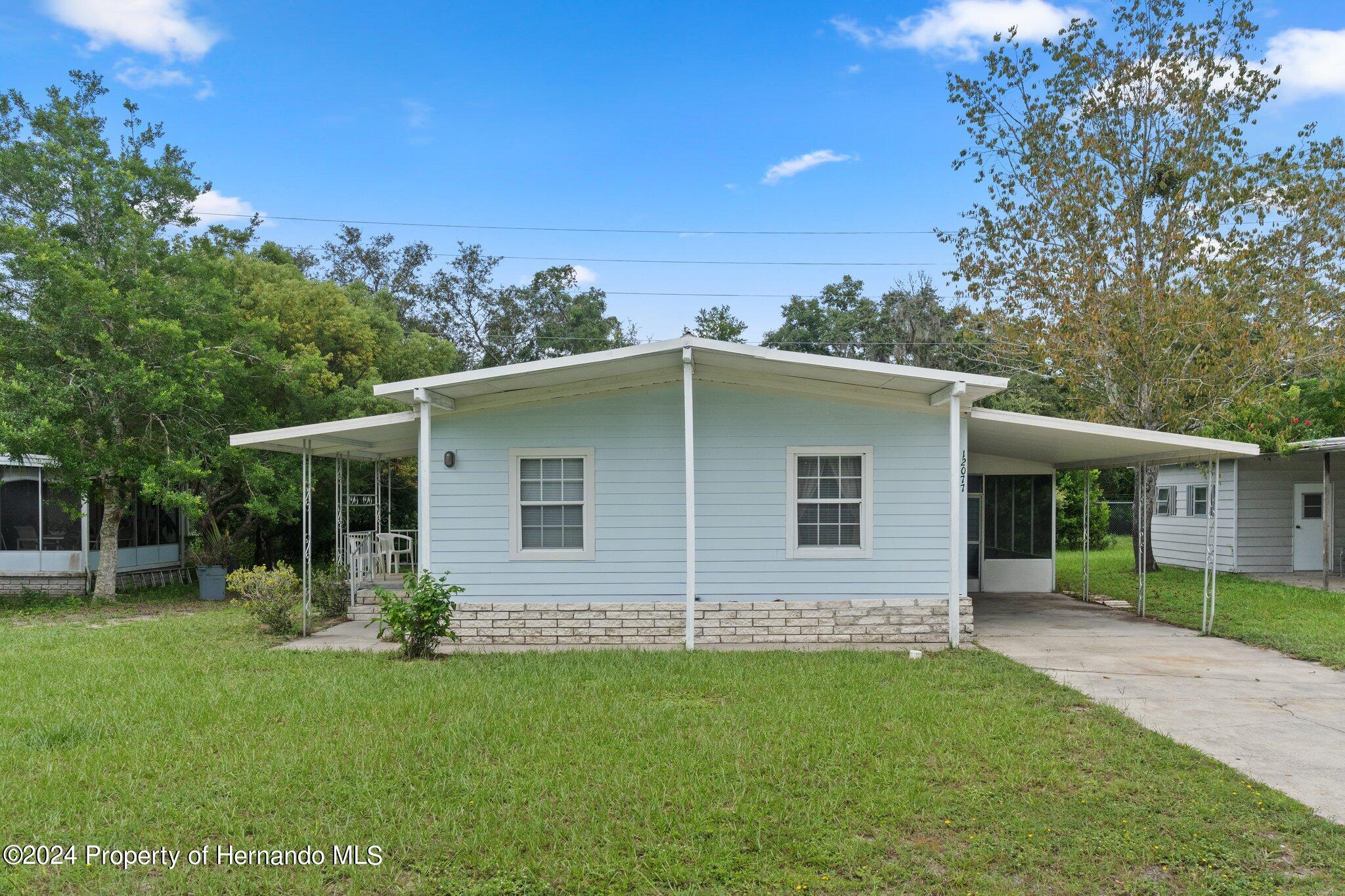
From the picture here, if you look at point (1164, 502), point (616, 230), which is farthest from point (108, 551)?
point (1164, 502)

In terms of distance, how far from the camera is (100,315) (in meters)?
13.6

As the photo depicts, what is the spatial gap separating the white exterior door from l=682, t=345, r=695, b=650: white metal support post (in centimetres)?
1471

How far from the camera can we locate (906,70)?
53.4ft

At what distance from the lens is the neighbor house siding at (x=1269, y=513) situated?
17.6m

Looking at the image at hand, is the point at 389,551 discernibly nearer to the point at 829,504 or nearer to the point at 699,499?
the point at 699,499

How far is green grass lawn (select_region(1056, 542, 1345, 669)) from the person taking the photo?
9.85 m

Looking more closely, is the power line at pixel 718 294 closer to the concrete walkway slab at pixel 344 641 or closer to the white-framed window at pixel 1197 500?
the white-framed window at pixel 1197 500

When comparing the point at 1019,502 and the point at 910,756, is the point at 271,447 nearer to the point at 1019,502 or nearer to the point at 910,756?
the point at 910,756

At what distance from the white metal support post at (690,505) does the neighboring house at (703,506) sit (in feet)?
0.90

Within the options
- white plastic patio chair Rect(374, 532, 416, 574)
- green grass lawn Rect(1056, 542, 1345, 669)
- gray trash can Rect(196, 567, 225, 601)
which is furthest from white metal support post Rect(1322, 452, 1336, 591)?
gray trash can Rect(196, 567, 225, 601)

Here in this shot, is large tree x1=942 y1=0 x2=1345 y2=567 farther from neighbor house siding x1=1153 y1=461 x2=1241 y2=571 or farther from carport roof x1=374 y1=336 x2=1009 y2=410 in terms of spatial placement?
carport roof x1=374 y1=336 x2=1009 y2=410

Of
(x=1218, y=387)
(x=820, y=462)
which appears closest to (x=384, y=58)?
(x=820, y=462)

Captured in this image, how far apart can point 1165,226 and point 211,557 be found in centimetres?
1874

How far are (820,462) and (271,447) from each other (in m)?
6.76
